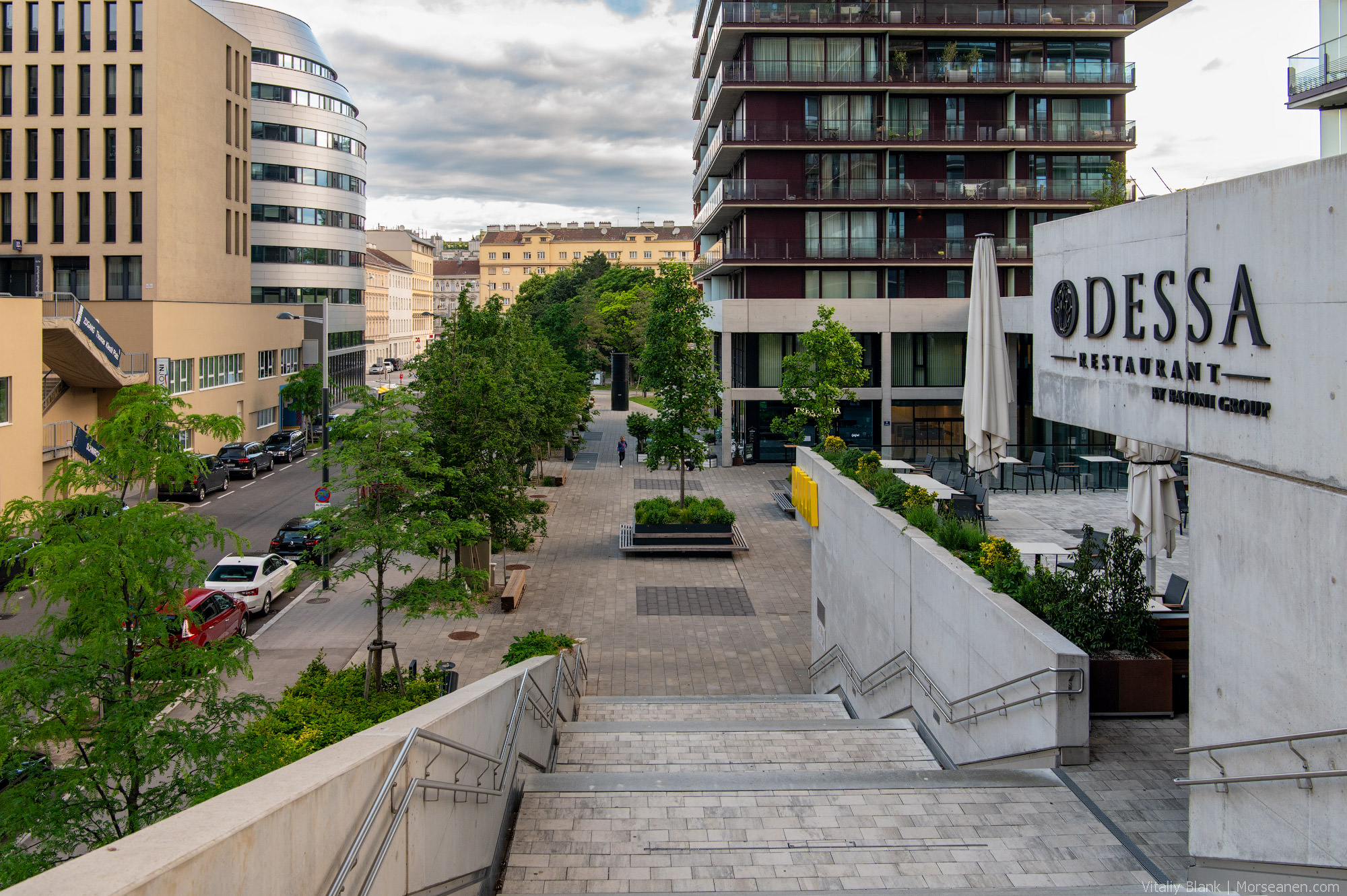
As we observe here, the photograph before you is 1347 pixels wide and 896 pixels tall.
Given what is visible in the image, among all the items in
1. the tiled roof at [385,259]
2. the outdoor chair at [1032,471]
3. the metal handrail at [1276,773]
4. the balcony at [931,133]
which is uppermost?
the tiled roof at [385,259]

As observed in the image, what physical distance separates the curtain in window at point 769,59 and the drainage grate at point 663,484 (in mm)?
18324

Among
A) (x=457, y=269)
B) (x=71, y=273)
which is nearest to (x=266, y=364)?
(x=71, y=273)

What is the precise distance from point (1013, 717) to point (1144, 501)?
4.79m

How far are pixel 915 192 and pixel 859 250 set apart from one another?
11.6ft

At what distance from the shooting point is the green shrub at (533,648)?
47.2ft

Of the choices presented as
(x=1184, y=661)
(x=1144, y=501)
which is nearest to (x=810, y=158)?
(x=1144, y=501)

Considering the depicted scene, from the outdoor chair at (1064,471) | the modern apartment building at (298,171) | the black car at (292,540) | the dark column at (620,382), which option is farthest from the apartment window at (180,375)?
the outdoor chair at (1064,471)

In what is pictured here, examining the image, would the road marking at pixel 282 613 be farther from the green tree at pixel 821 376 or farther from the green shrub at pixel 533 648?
the green tree at pixel 821 376

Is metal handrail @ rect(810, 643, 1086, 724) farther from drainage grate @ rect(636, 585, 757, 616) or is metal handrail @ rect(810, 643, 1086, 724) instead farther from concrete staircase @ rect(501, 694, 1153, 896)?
drainage grate @ rect(636, 585, 757, 616)

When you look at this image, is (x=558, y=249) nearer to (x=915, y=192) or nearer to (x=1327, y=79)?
(x=915, y=192)

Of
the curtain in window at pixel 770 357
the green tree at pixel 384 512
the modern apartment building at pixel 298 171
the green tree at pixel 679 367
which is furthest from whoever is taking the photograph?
the modern apartment building at pixel 298 171

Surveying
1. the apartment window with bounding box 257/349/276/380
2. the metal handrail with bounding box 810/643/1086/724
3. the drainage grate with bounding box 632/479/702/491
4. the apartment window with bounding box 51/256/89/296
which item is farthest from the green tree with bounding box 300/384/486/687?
the apartment window with bounding box 257/349/276/380

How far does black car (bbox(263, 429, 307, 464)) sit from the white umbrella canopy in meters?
40.7

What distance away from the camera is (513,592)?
2406 cm
